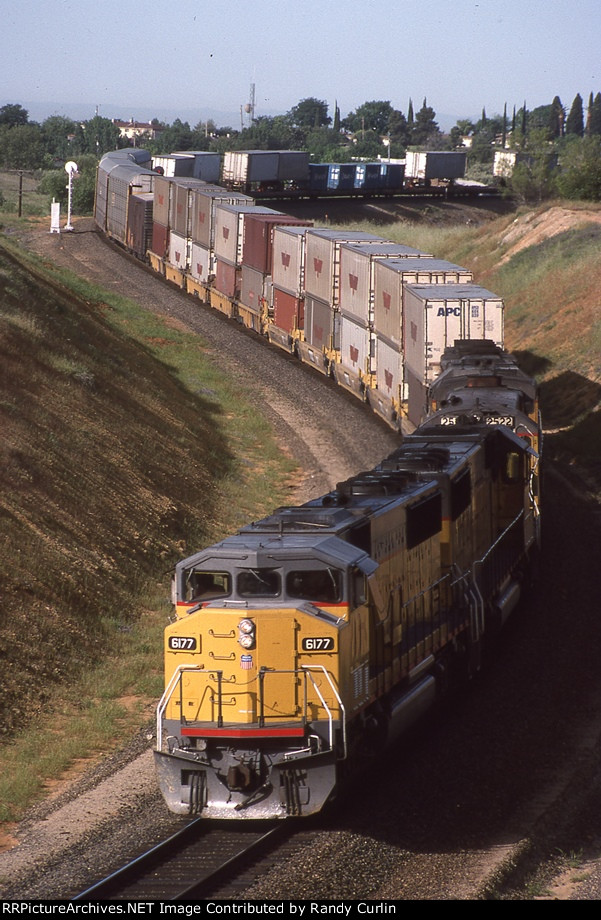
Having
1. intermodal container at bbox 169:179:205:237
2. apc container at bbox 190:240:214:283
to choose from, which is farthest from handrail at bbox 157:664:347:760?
intermodal container at bbox 169:179:205:237

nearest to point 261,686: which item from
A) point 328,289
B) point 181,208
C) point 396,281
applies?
point 396,281

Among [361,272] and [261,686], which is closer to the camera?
[261,686]

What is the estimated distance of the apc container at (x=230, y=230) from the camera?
52.5 meters

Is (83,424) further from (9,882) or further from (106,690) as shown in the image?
(9,882)

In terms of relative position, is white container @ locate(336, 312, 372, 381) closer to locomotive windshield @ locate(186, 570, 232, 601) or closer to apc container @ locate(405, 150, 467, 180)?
locomotive windshield @ locate(186, 570, 232, 601)

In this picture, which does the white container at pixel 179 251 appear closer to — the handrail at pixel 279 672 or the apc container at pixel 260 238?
the apc container at pixel 260 238

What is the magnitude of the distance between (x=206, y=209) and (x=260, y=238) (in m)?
8.90

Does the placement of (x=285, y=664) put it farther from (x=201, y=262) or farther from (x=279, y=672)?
(x=201, y=262)

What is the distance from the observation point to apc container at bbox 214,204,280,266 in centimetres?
5253

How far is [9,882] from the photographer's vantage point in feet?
40.4

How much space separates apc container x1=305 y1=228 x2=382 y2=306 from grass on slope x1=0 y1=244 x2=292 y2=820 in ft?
17.1

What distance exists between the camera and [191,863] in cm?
1274
